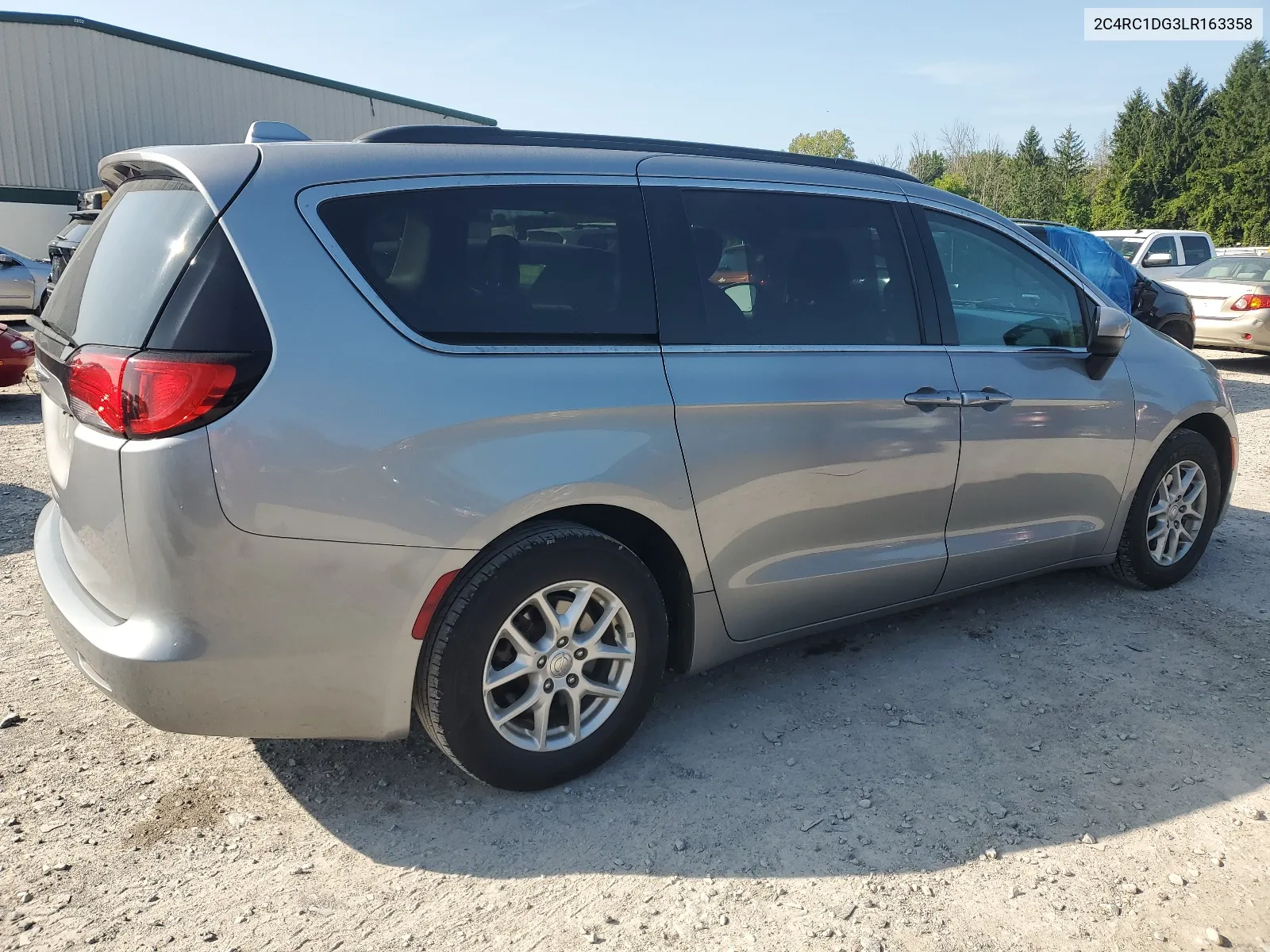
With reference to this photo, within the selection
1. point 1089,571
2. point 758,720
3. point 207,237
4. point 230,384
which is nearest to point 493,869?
point 758,720

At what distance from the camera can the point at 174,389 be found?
231 centimetres

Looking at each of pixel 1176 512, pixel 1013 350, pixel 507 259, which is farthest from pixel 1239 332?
pixel 507 259

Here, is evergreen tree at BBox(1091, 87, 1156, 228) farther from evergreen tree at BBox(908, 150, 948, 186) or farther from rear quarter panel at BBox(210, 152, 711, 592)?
rear quarter panel at BBox(210, 152, 711, 592)

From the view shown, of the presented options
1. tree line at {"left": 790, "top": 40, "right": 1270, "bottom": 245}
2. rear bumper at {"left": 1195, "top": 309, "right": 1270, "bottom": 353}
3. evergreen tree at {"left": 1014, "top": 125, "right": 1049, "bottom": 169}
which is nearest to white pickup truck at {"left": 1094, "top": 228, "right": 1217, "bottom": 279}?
rear bumper at {"left": 1195, "top": 309, "right": 1270, "bottom": 353}

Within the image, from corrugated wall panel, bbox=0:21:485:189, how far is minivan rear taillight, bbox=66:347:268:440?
21232 mm

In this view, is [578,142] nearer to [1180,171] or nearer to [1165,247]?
[1165,247]

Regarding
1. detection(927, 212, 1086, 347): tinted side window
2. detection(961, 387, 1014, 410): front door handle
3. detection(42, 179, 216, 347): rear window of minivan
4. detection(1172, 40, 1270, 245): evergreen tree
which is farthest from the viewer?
detection(1172, 40, 1270, 245): evergreen tree

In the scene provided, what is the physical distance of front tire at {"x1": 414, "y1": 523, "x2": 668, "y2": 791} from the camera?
264cm

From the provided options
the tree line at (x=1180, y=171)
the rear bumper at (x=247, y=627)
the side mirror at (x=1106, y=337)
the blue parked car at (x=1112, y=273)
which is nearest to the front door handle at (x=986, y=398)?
the side mirror at (x=1106, y=337)

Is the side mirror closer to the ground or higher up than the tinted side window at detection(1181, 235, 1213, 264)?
closer to the ground

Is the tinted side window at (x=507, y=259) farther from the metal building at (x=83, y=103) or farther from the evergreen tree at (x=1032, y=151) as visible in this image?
the evergreen tree at (x=1032, y=151)

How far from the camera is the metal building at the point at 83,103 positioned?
2228 centimetres

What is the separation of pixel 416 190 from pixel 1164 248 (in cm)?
1629

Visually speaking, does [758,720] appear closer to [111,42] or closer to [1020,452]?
[1020,452]
